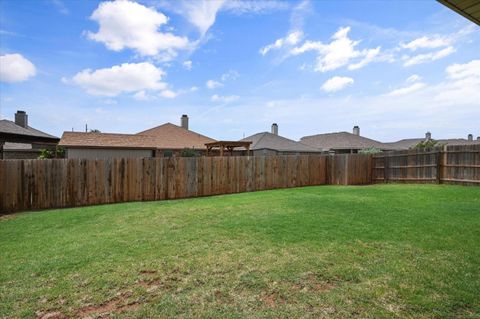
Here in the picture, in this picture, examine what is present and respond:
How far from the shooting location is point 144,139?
2127cm

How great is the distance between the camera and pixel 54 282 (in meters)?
3.32

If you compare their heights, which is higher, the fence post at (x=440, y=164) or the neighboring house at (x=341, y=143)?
the neighboring house at (x=341, y=143)

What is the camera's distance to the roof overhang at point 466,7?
2.16 metres

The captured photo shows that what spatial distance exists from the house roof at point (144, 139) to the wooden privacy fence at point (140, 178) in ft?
30.9

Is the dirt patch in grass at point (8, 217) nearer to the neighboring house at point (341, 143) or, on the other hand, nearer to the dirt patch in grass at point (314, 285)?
the dirt patch in grass at point (314, 285)

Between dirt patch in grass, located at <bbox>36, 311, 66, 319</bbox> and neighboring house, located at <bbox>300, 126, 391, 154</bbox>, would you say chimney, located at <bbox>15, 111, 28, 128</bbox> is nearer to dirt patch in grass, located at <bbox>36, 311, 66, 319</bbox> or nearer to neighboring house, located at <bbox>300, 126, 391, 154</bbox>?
dirt patch in grass, located at <bbox>36, 311, 66, 319</bbox>

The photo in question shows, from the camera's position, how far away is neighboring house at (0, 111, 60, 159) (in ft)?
39.1

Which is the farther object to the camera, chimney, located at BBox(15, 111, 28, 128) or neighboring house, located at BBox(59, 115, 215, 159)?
chimney, located at BBox(15, 111, 28, 128)

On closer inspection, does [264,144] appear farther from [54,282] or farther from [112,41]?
[54,282]

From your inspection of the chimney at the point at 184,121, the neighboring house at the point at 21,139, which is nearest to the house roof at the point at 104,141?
the neighboring house at the point at 21,139

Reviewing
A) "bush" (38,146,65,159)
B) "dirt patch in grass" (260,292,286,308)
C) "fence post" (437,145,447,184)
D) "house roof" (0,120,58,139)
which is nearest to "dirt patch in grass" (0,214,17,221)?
"house roof" (0,120,58,139)

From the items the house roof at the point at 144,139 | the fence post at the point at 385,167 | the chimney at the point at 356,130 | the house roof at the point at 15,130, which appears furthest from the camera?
the chimney at the point at 356,130

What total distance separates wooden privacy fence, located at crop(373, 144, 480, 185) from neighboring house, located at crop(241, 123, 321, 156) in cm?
1169

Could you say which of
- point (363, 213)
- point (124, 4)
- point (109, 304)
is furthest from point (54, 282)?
point (124, 4)
